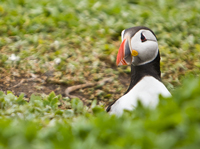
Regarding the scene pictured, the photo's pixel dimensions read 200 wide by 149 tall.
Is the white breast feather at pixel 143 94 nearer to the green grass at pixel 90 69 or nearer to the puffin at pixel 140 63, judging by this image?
the puffin at pixel 140 63

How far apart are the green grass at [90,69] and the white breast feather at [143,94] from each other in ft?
0.61

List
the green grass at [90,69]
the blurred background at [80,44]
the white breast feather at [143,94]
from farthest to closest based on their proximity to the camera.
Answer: the blurred background at [80,44], the white breast feather at [143,94], the green grass at [90,69]

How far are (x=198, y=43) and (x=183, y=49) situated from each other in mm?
434

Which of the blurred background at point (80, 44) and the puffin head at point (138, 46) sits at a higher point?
the puffin head at point (138, 46)

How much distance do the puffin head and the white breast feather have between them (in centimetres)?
23

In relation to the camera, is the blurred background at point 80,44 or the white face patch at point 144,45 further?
the blurred background at point 80,44

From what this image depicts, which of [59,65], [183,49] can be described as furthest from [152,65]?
[183,49]

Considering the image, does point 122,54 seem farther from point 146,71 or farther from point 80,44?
point 80,44

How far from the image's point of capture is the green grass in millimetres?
1799

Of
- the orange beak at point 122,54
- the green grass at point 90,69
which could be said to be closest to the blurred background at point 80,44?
the green grass at point 90,69

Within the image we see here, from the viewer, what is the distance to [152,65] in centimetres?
326

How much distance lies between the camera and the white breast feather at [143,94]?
295cm

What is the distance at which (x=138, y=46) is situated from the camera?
10.4 feet

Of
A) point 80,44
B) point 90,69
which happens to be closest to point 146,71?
point 90,69
